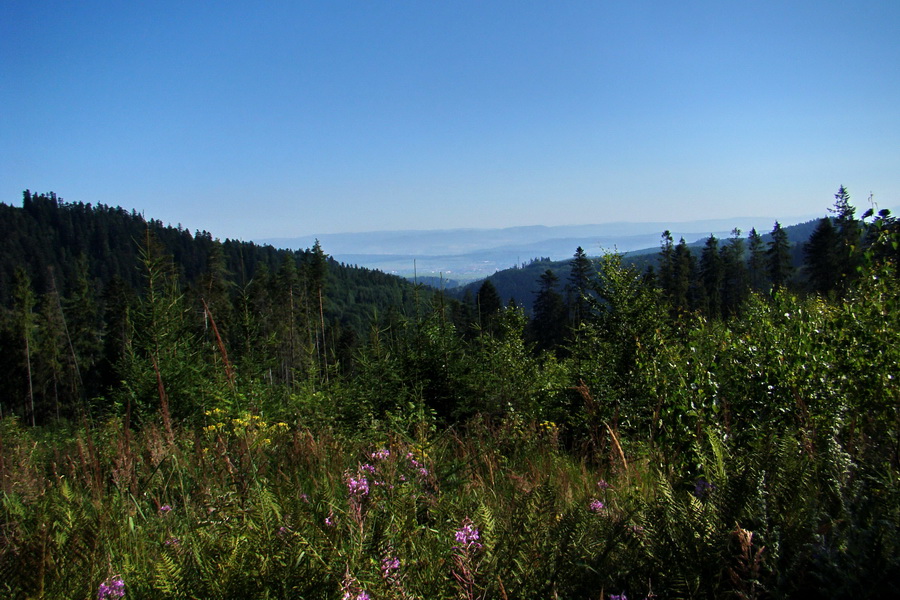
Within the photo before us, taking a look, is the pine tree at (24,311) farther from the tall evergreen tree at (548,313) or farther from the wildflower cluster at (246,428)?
the tall evergreen tree at (548,313)

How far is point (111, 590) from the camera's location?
1.29 metres

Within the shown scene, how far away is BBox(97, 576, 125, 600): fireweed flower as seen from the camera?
1278 mm

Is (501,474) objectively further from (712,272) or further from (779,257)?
(779,257)

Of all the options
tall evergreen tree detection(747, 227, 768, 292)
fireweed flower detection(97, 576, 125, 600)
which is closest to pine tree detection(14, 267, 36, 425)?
fireweed flower detection(97, 576, 125, 600)

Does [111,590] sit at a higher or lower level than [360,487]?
lower

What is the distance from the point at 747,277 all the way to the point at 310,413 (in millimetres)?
76682

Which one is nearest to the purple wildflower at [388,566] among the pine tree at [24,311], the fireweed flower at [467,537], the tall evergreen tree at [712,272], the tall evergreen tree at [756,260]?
the fireweed flower at [467,537]

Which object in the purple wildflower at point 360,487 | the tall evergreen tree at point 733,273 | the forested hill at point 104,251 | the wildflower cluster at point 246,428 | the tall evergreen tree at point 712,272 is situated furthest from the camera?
the forested hill at point 104,251

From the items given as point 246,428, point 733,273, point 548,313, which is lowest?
point 548,313

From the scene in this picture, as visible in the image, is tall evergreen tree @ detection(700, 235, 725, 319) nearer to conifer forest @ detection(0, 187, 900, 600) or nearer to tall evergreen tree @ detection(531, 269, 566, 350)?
tall evergreen tree @ detection(531, 269, 566, 350)

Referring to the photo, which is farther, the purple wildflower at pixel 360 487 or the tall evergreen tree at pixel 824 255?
the tall evergreen tree at pixel 824 255

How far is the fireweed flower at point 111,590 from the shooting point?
1278 mm

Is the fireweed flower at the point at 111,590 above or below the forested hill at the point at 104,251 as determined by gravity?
below

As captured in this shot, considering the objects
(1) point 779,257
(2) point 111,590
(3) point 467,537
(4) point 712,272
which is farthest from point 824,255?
(2) point 111,590
